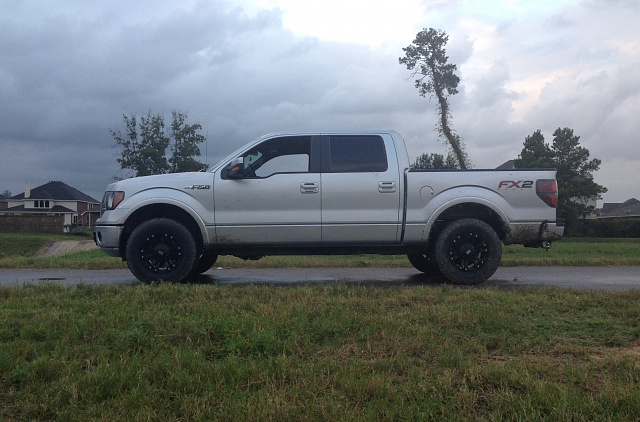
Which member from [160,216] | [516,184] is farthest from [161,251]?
[516,184]

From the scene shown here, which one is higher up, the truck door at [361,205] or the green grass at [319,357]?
the truck door at [361,205]

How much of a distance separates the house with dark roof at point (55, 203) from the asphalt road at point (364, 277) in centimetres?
7382

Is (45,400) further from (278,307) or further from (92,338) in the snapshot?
(278,307)

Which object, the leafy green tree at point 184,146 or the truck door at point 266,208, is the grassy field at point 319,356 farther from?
the leafy green tree at point 184,146

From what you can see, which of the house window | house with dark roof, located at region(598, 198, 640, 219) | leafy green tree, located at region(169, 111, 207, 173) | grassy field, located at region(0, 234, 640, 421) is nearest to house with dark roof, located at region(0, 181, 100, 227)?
the house window

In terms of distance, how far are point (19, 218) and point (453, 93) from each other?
137ft

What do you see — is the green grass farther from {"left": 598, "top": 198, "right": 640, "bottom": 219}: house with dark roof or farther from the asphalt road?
{"left": 598, "top": 198, "right": 640, "bottom": 219}: house with dark roof

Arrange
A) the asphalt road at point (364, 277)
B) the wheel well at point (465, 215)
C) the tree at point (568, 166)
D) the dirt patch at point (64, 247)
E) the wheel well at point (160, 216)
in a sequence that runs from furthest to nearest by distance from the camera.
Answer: the tree at point (568, 166), the dirt patch at point (64, 247), the asphalt road at point (364, 277), the wheel well at point (465, 215), the wheel well at point (160, 216)

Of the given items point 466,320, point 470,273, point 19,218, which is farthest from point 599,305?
point 19,218

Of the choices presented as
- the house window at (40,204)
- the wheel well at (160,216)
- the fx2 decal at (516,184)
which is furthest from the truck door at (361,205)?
the house window at (40,204)

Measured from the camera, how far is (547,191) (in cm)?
757

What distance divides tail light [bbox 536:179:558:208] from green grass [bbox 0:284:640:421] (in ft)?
5.94

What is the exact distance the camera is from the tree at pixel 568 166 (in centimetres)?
5216

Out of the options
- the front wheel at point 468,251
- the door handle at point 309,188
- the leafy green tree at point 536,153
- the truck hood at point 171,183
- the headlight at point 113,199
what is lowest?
the front wheel at point 468,251
